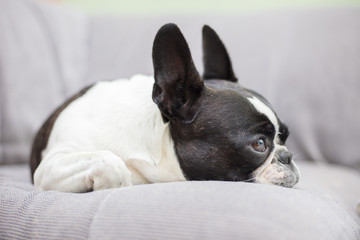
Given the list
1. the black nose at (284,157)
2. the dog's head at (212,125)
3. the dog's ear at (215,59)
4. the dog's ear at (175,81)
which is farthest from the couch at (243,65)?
the dog's ear at (175,81)

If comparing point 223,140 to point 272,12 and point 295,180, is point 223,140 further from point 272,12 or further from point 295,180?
point 272,12

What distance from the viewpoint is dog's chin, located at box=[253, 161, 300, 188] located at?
1641 millimetres

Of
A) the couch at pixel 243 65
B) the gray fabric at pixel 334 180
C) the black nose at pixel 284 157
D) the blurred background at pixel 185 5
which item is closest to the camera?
the black nose at pixel 284 157

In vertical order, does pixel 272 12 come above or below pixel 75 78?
above

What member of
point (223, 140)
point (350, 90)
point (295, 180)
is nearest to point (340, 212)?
point (295, 180)

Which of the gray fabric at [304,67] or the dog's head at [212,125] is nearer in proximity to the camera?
the dog's head at [212,125]

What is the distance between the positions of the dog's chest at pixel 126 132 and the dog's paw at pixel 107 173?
0.15 m

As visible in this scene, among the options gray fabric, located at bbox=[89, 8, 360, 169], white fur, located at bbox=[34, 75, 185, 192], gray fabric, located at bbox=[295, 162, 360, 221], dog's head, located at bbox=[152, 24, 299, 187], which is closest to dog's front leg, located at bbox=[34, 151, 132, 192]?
white fur, located at bbox=[34, 75, 185, 192]

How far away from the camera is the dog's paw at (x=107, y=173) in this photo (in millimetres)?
1570

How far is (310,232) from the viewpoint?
3.64 ft

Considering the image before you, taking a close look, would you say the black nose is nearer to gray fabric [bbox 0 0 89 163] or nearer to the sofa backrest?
the sofa backrest

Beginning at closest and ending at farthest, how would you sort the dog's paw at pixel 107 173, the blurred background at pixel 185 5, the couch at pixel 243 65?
the dog's paw at pixel 107 173, the couch at pixel 243 65, the blurred background at pixel 185 5

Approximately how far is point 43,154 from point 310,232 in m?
1.35

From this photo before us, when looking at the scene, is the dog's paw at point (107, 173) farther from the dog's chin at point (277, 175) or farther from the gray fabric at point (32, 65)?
the gray fabric at point (32, 65)
